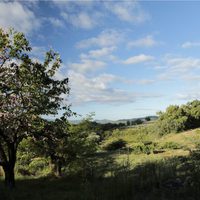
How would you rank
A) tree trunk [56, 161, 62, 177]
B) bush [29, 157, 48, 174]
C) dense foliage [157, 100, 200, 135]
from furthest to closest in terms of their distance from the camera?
1. dense foliage [157, 100, 200, 135]
2. tree trunk [56, 161, 62, 177]
3. bush [29, 157, 48, 174]

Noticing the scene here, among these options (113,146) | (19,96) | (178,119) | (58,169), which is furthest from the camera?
(178,119)

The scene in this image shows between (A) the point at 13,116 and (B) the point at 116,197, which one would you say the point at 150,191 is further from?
(A) the point at 13,116

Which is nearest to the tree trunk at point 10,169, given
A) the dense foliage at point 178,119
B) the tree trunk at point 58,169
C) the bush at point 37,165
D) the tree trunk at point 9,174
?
the tree trunk at point 9,174

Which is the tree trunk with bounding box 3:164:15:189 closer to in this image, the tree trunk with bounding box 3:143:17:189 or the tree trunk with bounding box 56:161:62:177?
the tree trunk with bounding box 3:143:17:189

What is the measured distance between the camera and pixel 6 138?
16938 millimetres

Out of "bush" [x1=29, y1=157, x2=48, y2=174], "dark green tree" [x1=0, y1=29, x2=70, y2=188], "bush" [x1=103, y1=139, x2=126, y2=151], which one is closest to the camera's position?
"dark green tree" [x1=0, y1=29, x2=70, y2=188]

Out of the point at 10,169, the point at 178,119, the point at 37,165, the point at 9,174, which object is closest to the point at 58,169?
the point at 37,165

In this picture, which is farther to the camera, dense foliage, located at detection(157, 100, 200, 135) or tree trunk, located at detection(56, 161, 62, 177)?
dense foliage, located at detection(157, 100, 200, 135)

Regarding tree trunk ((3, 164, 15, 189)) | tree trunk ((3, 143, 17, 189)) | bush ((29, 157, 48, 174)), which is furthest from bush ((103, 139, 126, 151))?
tree trunk ((3, 164, 15, 189))

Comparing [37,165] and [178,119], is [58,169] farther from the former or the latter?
[178,119]

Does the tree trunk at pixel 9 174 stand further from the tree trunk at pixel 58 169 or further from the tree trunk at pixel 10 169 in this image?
the tree trunk at pixel 58 169

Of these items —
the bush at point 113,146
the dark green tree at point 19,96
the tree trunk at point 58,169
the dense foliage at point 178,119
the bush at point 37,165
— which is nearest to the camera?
the dark green tree at point 19,96

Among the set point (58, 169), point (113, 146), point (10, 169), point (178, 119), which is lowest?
point (58, 169)

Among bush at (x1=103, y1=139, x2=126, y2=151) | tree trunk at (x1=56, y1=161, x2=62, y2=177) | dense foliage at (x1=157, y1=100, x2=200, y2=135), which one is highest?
dense foliage at (x1=157, y1=100, x2=200, y2=135)
